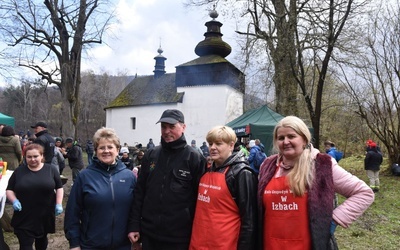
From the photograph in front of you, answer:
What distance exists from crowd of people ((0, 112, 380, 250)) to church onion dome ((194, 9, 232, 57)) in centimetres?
3064

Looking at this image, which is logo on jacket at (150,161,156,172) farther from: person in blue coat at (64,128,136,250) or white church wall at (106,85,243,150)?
white church wall at (106,85,243,150)

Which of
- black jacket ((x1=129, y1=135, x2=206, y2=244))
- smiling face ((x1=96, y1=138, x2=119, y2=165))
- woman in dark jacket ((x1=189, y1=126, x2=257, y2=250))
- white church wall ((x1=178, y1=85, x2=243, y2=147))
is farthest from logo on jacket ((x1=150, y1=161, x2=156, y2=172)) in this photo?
white church wall ((x1=178, y1=85, x2=243, y2=147))

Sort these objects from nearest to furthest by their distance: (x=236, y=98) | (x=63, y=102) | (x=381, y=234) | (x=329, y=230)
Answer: (x=329, y=230)
(x=381, y=234)
(x=63, y=102)
(x=236, y=98)

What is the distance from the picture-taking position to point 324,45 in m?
13.1

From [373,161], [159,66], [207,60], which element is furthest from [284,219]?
[159,66]

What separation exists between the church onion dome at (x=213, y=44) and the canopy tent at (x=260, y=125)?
18832 mm

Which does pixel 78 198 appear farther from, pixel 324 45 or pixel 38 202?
pixel 324 45

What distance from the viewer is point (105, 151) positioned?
121 inches

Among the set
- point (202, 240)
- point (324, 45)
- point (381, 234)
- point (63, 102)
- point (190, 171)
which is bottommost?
point (381, 234)

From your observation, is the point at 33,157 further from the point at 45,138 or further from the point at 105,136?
the point at 45,138

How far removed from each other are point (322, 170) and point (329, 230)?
425 millimetres

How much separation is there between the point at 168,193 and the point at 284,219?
40.9 inches

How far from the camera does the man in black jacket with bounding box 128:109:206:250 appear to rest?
2896 mm

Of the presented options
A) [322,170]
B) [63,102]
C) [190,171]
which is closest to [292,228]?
[322,170]
